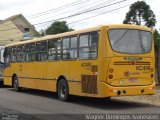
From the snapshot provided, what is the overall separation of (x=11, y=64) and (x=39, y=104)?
8108 millimetres

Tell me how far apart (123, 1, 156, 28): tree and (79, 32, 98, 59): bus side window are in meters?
65.5

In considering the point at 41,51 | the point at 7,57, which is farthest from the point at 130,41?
the point at 7,57

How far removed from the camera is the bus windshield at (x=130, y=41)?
1556 centimetres

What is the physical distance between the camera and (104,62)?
15.3 meters

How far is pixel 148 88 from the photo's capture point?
627 inches

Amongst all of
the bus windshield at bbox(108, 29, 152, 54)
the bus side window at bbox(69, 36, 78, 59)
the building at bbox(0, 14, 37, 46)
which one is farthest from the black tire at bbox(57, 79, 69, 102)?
the building at bbox(0, 14, 37, 46)

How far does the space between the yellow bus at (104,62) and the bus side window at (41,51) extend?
0.96 m

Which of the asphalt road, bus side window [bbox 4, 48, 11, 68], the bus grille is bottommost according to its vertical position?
the asphalt road

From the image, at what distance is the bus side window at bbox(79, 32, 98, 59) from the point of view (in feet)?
52.0

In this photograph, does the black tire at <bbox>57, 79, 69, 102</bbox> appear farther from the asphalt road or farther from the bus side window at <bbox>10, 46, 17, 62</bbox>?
the bus side window at <bbox>10, 46, 17, 62</bbox>

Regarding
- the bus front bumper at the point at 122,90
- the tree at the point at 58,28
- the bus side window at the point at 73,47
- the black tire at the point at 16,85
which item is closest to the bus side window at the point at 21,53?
the black tire at the point at 16,85

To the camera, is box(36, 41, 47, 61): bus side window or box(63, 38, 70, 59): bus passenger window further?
box(36, 41, 47, 61): bus side window

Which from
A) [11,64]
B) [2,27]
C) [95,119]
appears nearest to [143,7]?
[2,27]

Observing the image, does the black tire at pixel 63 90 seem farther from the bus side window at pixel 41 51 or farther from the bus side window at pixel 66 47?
the bus side window at pixel 41 51
